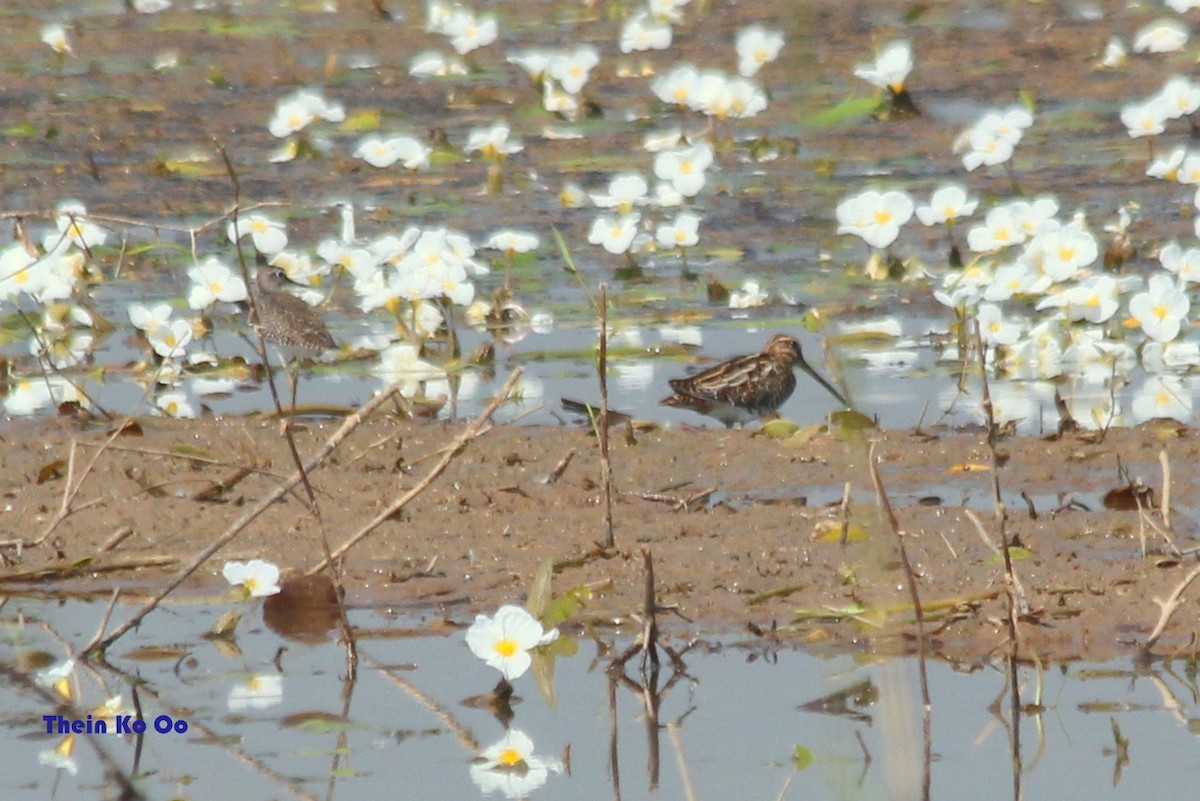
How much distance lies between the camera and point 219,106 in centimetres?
1545

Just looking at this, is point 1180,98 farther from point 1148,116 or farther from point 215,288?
point 215,288

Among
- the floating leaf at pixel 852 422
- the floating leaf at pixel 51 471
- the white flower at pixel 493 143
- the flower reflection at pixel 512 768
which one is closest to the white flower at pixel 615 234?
the white flower at pixel 493 143

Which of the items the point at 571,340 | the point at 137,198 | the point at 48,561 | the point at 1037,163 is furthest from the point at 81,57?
the point at 48,561

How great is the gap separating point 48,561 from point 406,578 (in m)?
0.98

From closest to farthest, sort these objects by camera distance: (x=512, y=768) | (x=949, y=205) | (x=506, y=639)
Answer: (x=512, y=768)
(x=506, y=639)
(x=949, y=205)

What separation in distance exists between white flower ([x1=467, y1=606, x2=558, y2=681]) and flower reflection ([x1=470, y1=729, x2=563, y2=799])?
0.71 feet

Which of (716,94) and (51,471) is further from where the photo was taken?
(716,94)

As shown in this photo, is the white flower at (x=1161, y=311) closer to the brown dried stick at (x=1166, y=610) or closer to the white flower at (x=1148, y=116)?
the brown dried stick at (x=1166, y=610)

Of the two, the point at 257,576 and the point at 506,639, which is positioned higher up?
the point at 257,576

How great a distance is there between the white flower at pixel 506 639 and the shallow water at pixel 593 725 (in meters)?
0.11

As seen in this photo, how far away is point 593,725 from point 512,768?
0.29 m

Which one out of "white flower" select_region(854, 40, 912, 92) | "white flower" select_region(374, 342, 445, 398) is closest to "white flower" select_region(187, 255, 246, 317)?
"white flower" select_region(374, 342, 445, 398)

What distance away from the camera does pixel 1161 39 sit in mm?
14398

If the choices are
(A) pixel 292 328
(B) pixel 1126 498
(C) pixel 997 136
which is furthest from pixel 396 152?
(B) pixel 1126 498
